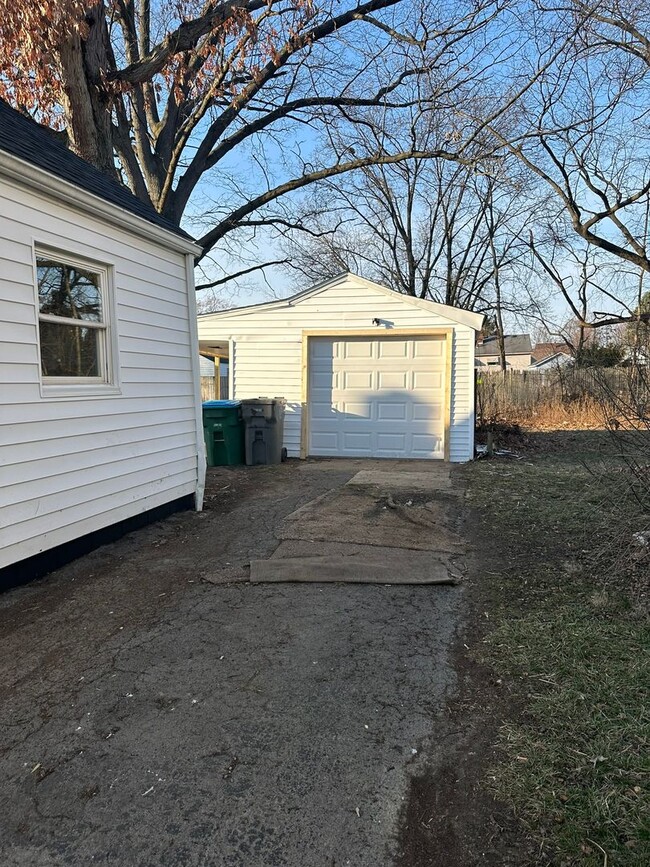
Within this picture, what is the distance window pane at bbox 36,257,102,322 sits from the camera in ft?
14.1

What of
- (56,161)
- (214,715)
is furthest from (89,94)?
(214,715)

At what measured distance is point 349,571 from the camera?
412cm

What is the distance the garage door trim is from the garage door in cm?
9

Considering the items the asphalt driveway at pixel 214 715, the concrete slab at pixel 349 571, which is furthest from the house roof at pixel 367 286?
the asphalt driveway at pixel 214 715

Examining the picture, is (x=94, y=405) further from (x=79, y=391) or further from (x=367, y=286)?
(x=367, y=286)

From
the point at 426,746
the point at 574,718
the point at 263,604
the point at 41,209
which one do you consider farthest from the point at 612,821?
the point at 41,209

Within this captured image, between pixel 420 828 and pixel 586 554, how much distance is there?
3.17 m

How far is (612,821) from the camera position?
1.75 metres

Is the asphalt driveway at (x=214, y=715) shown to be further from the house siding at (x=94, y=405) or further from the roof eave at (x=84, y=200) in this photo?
the roof eave at (x=84, y=200)

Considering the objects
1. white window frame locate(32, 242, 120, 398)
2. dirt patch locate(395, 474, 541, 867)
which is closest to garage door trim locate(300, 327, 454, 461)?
white window frame locate(32, 242, 120, 398)

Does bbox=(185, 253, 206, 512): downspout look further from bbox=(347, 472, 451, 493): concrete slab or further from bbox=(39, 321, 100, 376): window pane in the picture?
bbox=(347, 472, 451, 493): concrete slab

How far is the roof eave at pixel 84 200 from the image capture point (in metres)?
3.78

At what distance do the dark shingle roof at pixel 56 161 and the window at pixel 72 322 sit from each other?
Answer: 0.67m

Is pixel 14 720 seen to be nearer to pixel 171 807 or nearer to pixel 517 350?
pixel 171 807
